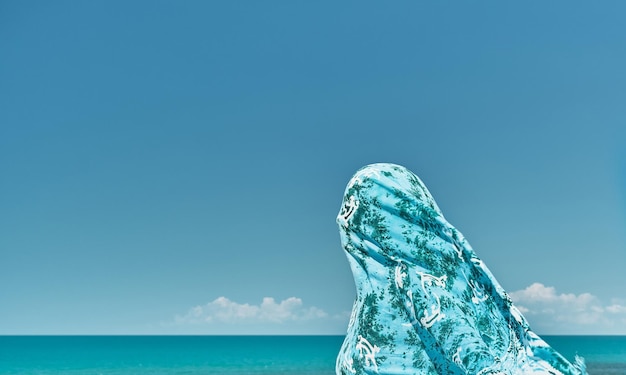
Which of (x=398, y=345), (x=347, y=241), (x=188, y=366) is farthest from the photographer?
A: (x=188, y=366)

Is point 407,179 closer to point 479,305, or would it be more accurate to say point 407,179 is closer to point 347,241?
point 347,241

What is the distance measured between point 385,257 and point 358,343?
1.00 ft

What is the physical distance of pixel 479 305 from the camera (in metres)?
1.82

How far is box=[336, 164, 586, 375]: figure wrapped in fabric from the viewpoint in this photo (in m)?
1.73

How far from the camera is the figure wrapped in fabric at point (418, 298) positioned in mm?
1729

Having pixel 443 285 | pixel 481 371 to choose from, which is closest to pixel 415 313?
pixel 443 285

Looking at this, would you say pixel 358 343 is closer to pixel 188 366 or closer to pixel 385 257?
pixel 385 257

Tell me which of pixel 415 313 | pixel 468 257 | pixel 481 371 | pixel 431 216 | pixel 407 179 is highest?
pixel 407 179

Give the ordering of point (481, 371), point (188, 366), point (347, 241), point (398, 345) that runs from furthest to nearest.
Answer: point (188, 366), point (347, 241), point (398, 345), point (481, 371)

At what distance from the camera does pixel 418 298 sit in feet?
6.06

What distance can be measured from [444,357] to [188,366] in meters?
51.5

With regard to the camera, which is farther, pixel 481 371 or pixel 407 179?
pixel 407 179

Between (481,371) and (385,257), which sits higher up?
(385,257)

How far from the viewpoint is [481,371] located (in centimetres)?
170
